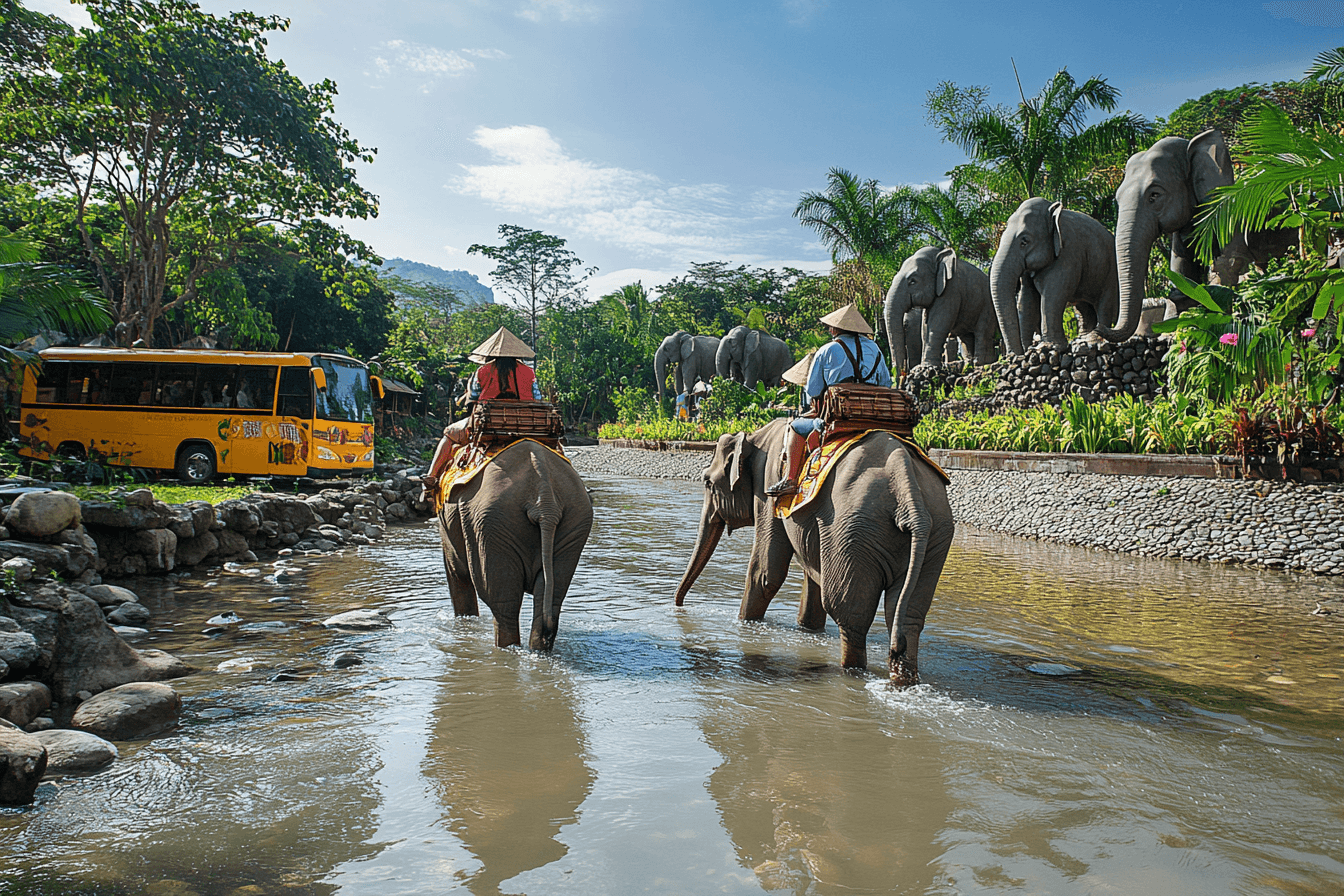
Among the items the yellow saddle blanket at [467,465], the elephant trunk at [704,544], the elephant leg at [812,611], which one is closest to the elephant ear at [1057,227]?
the elephant trunk at [704,544]

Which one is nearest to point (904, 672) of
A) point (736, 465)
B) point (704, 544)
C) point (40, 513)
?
point (736, 465)

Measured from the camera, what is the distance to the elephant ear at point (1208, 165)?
12297mm

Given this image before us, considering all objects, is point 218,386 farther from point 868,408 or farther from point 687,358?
point 687,358

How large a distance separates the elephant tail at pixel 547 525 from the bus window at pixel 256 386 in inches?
435

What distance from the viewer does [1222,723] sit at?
4.18m

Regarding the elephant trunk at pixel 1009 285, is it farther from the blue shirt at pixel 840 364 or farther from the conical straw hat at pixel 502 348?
the conical straw hat at pixel 502 348

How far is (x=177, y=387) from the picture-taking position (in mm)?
14461

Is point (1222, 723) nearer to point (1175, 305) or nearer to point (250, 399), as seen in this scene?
point (1175, 305)

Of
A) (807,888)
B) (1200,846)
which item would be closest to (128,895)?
(807,888)

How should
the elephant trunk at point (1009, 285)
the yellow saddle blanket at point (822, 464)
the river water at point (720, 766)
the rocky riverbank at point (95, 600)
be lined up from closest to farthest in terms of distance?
the river water at point (720, 766) → the rocky riverbank at point (95, 600) → the yellow saddle blanket at point (822, 464) → the elephant trunk at point (1009, 285)

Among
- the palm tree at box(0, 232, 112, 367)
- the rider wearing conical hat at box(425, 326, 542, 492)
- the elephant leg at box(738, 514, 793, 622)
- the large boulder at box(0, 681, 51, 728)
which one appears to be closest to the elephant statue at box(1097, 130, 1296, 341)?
the elephant leg at box(738, 514, 793, 622)

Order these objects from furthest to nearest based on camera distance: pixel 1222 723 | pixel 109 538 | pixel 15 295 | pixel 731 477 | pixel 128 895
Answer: pixel 15 295
pixel 109 538
pixel 731 477
pixel 1222 723
pixel 128 895

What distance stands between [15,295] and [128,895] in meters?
9.62

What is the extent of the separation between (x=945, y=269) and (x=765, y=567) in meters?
14.1
